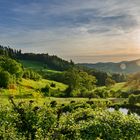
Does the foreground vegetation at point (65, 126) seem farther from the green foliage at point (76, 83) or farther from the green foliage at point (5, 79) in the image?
the green foliage at point (76, 83)

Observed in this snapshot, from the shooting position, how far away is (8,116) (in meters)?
40.8

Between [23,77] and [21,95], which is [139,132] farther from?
[23,77]

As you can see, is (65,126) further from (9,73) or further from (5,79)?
(9,73)

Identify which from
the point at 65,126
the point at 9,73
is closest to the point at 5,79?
the point at 9,73

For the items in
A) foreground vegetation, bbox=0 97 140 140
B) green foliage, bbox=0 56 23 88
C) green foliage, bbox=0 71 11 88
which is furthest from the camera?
green foliage, bbox=0 56 23 88

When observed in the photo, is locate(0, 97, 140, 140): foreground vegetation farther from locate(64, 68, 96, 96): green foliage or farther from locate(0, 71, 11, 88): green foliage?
locate(64, 68, 96, 96): green foliage

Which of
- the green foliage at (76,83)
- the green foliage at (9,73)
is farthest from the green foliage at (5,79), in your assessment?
the green foliage at (76,83)

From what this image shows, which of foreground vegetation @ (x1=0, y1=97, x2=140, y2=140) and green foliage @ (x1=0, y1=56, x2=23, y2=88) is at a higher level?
green foliage @ (x1=0, y1=56, x2=23, y2=88)

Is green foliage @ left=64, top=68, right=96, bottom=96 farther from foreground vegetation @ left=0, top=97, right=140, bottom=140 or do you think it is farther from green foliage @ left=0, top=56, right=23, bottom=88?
foreground vegetation @ left=0, top=97, right=140, bottom=140

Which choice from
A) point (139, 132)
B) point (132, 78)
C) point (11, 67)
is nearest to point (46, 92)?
point (11, 67)

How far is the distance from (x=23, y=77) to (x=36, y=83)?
793 centimetres

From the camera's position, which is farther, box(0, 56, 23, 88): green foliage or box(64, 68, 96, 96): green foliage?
box(64, 68, 96, 96): green foliage

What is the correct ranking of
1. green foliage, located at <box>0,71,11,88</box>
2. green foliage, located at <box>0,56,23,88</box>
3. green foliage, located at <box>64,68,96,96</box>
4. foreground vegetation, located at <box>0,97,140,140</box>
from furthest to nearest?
green foliage, located at <box>64,68,96,96</box>, green foliage, located at <box>0,56,23,88</box>, green foliage, located at <box>0,71,11,88</box>, foreground vegetation, located at <box>0,97,140,140</box>

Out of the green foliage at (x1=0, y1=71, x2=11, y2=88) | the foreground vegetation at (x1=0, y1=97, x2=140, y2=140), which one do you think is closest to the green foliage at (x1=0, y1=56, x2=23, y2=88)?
the green foliage at (x1=0, y1=71, x2=11, y2=88)
